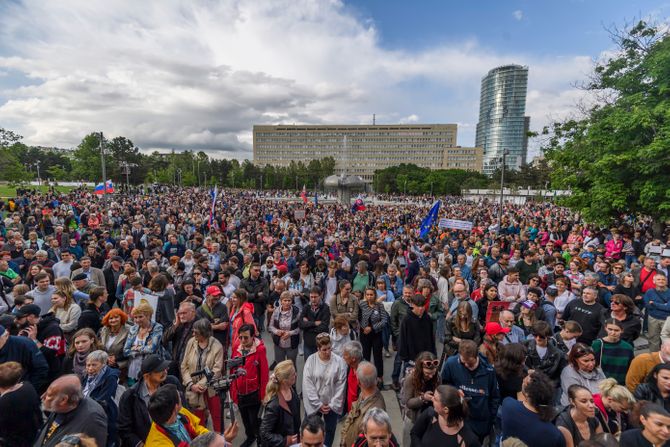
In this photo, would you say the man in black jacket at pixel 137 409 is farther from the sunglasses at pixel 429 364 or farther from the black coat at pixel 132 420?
the sunglasses at pixel 429 364

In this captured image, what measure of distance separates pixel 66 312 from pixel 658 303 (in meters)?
9.09

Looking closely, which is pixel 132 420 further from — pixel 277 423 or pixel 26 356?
pixel 26 356

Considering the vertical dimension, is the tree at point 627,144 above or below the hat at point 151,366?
above

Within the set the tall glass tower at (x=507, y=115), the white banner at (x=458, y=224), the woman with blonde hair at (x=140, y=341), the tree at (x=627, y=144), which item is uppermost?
the tall glass tower at (x=507, y=115)

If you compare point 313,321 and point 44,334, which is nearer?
point 44,334

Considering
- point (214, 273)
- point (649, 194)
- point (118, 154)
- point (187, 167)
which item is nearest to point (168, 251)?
point (214, 273)

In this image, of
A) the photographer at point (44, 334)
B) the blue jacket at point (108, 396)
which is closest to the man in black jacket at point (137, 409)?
the blue jacket at point (108, 396)

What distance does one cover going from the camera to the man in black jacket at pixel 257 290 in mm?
6637

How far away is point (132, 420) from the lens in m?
2.90

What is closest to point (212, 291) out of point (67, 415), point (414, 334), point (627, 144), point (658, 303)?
point (67, 415)

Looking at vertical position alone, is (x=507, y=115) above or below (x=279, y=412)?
above

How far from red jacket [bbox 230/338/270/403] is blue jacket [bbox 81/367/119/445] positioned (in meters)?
1.15

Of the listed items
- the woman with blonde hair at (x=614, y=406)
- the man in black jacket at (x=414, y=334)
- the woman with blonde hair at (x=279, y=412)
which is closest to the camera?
the woman with blonde hair at (x=614, y=406)

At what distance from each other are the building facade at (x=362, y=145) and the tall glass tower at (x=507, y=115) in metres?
31.6
